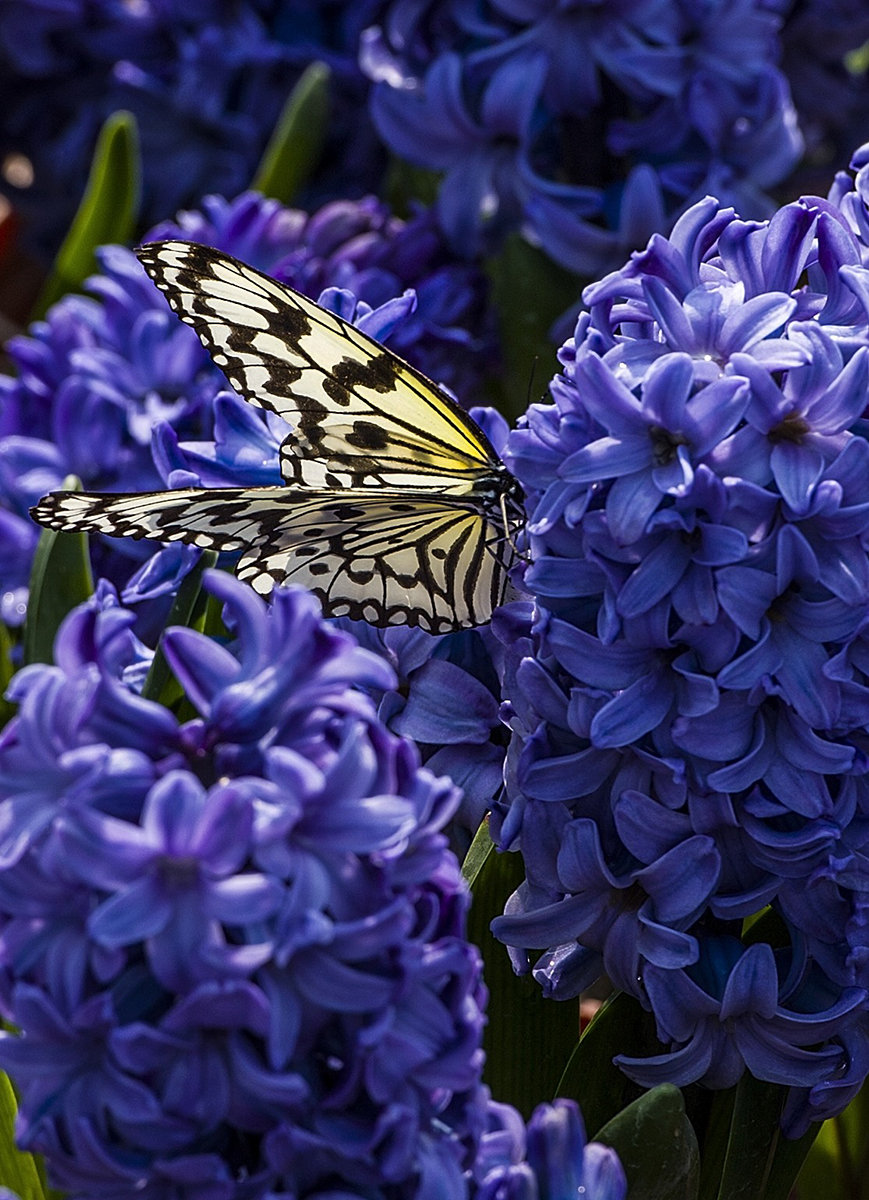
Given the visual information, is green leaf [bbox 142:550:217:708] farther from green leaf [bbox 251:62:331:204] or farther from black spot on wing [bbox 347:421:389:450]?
green leaf [bbox 251:62:331:204]

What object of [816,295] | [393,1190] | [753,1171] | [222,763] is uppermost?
[816,295]

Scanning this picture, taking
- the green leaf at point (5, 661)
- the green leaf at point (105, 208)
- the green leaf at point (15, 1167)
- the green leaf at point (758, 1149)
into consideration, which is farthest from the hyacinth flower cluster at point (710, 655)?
the green leaf at point (105, 208)

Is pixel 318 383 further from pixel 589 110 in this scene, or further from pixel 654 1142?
pixel 589 110

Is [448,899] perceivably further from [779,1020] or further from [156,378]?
[156,378]

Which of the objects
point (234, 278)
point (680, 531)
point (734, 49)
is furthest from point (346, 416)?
point (734, 49)

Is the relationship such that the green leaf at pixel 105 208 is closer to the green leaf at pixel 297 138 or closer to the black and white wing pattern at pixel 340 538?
the green leaf at pixel 297 138
